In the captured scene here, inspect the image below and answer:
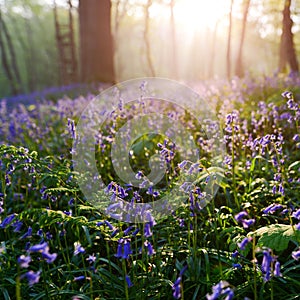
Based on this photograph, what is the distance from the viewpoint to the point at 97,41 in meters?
15.6

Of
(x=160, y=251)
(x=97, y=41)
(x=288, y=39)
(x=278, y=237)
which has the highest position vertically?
(x=97, y=41)

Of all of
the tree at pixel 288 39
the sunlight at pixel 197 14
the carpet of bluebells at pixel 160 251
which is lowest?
the carpet of bluebells at pixel 160 251

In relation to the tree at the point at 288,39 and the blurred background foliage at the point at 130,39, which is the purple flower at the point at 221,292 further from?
the blurred background foliage at the point at 130,39

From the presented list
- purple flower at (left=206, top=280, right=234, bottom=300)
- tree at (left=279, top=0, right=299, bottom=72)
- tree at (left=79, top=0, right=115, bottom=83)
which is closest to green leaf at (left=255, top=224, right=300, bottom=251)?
purple flower at (left=206, top=280, right=234, bottom=300)

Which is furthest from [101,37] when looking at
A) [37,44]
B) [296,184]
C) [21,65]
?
[21,65]

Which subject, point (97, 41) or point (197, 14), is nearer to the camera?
point (97, 41)

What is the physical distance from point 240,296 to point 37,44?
65052 millimetres

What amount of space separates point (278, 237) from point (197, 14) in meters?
46.4

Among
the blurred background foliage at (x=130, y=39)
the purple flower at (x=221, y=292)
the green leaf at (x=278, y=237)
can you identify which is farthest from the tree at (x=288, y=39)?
the blurred background foliage at (x=130, y=39)

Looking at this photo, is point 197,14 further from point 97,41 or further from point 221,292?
point 221,292

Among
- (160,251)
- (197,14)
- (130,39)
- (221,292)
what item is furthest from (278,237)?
(130,39)

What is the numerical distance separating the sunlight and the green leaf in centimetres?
2208

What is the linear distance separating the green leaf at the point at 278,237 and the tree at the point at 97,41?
13721 mm

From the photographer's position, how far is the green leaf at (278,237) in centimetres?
251
